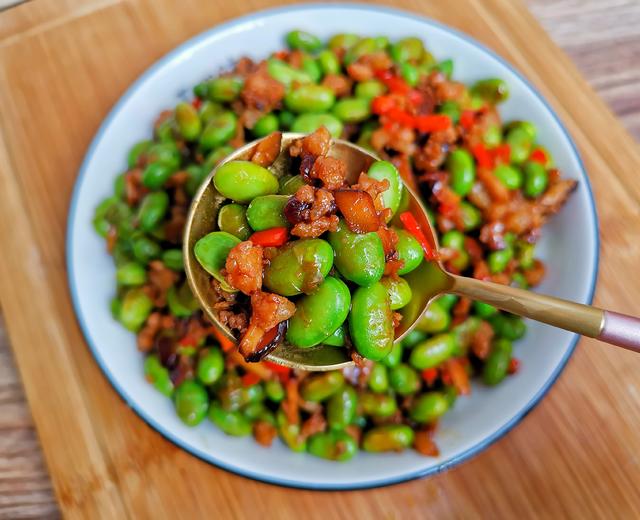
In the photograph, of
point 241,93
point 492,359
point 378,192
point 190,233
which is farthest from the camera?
point 241,93

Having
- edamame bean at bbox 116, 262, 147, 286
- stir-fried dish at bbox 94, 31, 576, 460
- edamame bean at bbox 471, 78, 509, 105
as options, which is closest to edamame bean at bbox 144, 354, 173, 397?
stir-fried dish at bbox 94, 31, 576, 460

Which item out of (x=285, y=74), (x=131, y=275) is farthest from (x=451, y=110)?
(x=131, y=275)

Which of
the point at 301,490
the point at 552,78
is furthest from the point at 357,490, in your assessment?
the point at 552,78

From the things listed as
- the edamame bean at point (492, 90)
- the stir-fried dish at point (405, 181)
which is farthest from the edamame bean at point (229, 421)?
the edamame bean at point (492, 90)

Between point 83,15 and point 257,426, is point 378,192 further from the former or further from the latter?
point 83,15

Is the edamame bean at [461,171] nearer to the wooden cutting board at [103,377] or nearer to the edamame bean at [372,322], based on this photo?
the wooden cutting board at [103,377]

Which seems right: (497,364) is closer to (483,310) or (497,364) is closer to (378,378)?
(483,310)

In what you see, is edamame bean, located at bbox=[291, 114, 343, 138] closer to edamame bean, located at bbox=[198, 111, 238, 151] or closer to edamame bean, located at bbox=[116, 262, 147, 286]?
edamame bean, located at bbox=[198, 111, 238, 151]
